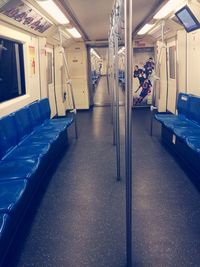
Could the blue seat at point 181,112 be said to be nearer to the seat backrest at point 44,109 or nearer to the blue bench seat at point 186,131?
the blue bench seat at point 186,131

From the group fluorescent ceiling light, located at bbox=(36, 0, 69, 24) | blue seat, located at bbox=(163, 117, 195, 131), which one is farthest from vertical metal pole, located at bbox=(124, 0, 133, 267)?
blue seat, located at bbox=(163, 117, 195, 131)

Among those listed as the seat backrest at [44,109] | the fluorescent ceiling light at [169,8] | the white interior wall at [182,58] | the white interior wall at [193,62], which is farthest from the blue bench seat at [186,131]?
the seat backrest at [44,109]

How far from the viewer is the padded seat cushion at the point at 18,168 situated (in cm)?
271

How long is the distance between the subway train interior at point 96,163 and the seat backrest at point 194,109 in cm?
2

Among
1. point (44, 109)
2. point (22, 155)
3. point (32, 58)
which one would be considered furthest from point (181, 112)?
point (22, 155)

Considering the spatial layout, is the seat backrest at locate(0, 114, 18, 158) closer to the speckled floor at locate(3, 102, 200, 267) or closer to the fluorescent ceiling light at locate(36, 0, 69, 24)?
the speckled floor at locate(3, 102, 200, 267)

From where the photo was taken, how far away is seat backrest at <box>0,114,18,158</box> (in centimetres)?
329

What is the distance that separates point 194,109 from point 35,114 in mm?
2564

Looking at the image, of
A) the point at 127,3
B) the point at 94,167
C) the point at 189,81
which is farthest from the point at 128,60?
the point at 189,81

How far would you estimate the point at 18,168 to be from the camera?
2898 millimetres

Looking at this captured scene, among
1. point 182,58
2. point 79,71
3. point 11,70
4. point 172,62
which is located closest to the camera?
point 11,70

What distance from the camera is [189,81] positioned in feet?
19.8

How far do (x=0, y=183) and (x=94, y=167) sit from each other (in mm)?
2064

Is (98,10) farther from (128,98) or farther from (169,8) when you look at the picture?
(128,98)
